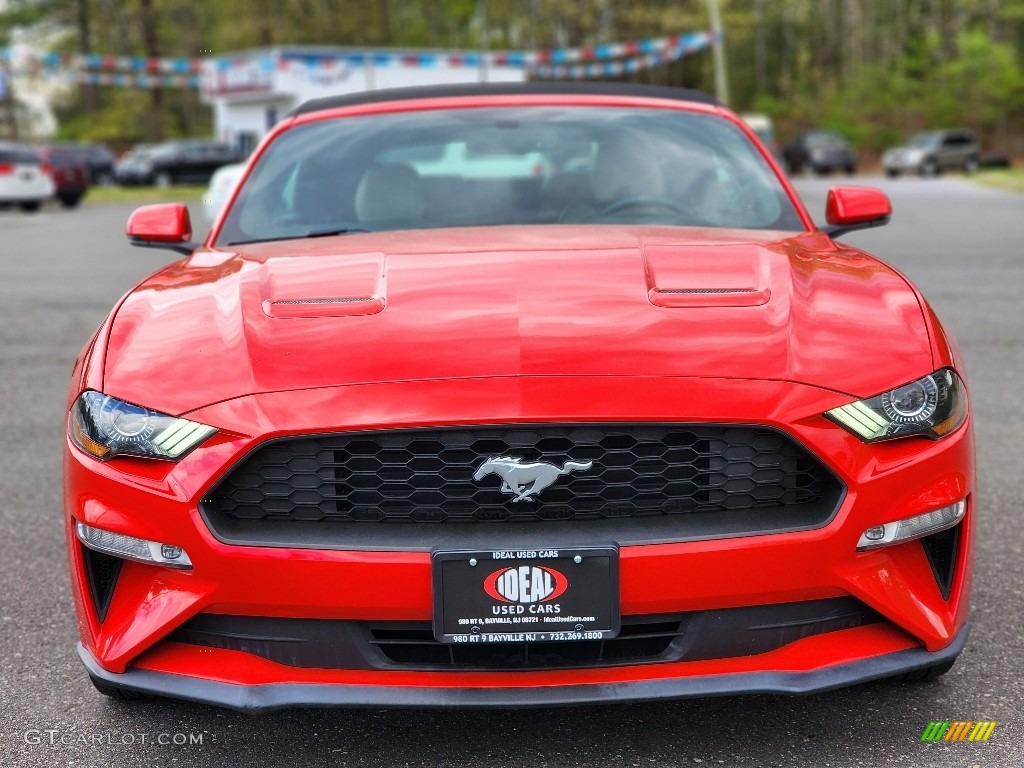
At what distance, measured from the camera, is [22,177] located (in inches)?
1111

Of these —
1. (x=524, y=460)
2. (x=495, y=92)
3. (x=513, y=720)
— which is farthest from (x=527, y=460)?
(x=495, y=92)

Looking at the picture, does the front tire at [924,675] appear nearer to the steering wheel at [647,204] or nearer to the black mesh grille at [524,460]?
the black mesh grille at [524,460]

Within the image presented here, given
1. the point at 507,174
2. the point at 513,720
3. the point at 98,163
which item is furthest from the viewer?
the point at 98,163

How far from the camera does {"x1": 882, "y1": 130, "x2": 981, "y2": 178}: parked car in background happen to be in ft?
144

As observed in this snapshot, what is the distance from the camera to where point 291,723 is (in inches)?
106

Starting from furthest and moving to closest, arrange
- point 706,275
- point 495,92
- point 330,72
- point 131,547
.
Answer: point 330,72 → point 495,92 → point 706,275 → point 131,547

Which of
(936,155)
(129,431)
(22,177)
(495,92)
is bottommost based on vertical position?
(936,155)

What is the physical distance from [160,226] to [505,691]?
6.78 feet

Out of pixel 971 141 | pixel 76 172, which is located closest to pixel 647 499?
pixel 76 172

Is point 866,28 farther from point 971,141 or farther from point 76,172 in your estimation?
point 76,172

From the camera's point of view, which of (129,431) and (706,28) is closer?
(129,431)

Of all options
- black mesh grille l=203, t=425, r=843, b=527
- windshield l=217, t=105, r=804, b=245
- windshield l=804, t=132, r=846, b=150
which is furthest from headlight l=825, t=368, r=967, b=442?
windshield l=804, t=132, r=846, b=150

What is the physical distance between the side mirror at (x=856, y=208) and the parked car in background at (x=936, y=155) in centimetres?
4236

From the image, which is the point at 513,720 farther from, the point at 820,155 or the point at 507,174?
the point at 820,155
